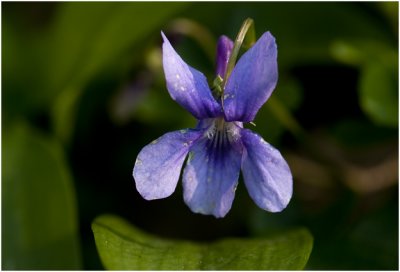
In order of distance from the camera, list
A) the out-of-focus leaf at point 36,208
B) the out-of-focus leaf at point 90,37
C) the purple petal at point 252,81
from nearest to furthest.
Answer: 1. the purple petal at point 252,81
2. the out-of-focus leaf at point 36,208
3. the out-of-focus leaf at point 90,37

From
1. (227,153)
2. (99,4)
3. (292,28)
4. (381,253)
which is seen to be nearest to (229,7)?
(292,28)

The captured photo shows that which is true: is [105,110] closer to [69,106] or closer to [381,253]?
[69,106]

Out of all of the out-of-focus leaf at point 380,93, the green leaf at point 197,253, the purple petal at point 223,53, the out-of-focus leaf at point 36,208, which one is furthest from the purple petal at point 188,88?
the out-of-focus leaf at point 380,93

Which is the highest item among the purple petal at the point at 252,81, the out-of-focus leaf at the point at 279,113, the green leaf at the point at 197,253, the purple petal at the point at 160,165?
the purple petal at the point at 252,81

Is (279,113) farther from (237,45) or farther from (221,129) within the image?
(237,45)

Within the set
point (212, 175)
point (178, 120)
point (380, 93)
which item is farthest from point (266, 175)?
point (178, 120)

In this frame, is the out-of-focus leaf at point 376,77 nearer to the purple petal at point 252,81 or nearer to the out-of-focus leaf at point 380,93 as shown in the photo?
the out-of-focus leaf at point 380,93

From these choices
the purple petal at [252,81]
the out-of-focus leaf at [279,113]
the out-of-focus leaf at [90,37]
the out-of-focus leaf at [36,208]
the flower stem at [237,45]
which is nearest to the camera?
the purple petal at [252,81]

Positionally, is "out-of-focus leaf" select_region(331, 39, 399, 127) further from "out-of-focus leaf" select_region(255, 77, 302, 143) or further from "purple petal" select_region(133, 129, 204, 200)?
"purple petal" select_region(133, 129, 204, 200)
